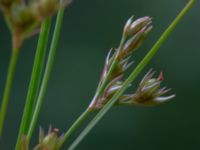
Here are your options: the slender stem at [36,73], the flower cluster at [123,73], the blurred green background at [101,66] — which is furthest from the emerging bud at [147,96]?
the blurred green background at [101,66]

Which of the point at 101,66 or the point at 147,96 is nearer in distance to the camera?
the point at 147,96

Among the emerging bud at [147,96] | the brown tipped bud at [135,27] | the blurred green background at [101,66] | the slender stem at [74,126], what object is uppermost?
the brown tipped bud at [135,27]

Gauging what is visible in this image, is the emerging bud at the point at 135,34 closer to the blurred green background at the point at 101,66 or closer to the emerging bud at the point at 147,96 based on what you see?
the emerging bud at the point at 147,96

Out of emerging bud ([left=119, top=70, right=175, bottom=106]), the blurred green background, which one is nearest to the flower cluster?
emerging bud ([left=119, top=70, right=175, bottom=106])

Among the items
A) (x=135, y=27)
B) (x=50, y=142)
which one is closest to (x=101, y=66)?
(x=135, y=27)

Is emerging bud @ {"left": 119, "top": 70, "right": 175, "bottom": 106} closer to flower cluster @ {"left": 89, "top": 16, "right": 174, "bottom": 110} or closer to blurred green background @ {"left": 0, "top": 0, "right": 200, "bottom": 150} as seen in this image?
flower cluster @ {"left": 89, "top": 16, "right": 174, "bottom": 110}

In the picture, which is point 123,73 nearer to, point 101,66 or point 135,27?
point 135,27

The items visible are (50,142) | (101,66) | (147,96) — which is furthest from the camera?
(101,66)

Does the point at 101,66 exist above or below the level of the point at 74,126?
below
